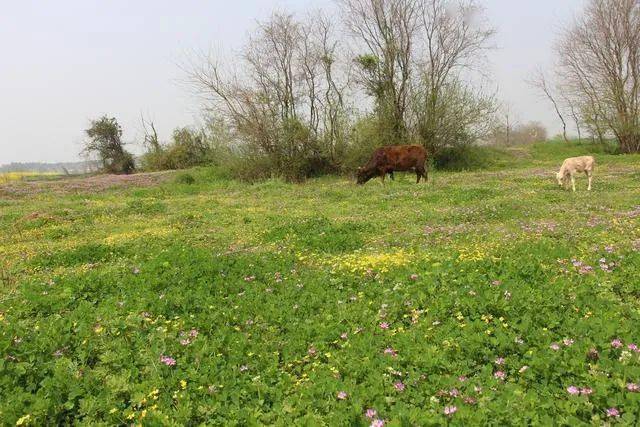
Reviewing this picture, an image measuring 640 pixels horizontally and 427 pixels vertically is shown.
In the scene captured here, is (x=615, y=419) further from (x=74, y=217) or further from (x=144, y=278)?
(x=74, y=217)

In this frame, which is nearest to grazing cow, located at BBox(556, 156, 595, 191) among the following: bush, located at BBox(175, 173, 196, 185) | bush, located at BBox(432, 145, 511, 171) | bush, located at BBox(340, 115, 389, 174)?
bush, located at BBox(340, 115, 389, 174)

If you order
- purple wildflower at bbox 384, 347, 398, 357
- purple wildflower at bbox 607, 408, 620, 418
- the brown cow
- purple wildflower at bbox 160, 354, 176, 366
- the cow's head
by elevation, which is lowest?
purple wildflower at bbox 384, 347, 398, 357

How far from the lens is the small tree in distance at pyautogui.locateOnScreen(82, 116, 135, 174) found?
56.3m

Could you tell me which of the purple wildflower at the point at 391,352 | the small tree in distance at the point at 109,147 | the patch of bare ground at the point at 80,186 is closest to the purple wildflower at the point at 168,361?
the purple wildflower at the point at 391,352

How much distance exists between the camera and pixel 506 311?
5.66 m

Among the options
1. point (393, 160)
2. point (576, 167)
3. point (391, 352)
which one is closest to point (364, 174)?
point (393, 160)

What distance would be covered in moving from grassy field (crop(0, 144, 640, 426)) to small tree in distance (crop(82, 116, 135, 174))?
1924 inches

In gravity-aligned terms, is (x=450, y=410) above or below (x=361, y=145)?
below

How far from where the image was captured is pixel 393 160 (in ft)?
86.1

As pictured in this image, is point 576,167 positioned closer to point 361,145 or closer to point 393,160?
point 393,160

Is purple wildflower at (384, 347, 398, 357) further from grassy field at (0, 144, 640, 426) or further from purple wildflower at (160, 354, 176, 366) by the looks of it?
purple wildflower at (160, 354, 176, 366)

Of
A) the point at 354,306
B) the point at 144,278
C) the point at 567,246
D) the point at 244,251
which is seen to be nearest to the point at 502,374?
the point at 354,306

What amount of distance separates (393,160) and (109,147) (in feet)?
142

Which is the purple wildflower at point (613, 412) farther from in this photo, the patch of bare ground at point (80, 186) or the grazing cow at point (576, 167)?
the patch of bare ground at point (80, 186)
